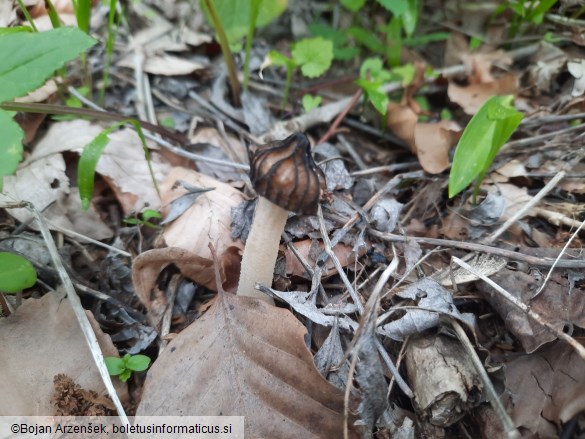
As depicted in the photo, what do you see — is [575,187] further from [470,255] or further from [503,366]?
[503,366]

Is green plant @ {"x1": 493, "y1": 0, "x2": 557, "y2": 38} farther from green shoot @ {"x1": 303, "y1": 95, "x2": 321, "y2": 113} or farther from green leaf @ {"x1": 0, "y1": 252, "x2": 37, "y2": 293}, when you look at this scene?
green leaf @ {"x1": 0, "y1": 252, "x2": 37, "y2": 293}

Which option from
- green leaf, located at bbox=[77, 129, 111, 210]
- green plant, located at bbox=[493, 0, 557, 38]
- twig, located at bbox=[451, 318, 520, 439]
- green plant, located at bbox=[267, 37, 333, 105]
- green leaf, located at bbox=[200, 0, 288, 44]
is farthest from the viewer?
green plant, located at bbox=[493, 0, 557, 38]

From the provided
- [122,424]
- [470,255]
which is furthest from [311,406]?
[470,255]

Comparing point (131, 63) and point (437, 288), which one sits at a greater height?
point (131, 63)

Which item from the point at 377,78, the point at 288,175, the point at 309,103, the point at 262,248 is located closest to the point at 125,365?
the point at 262,248

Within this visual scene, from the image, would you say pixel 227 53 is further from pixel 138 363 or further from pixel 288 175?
pixel 138 363

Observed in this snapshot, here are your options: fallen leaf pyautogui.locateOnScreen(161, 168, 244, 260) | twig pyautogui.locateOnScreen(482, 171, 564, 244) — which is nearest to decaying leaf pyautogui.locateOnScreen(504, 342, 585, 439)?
twig pyautogui.locateOnScreen(482, 171, 564, 244)

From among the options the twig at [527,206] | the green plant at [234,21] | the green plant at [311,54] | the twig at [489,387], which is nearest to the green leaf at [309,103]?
the green plant at [311,54]
